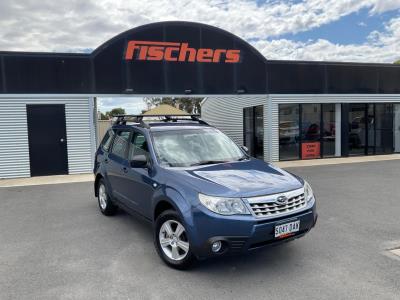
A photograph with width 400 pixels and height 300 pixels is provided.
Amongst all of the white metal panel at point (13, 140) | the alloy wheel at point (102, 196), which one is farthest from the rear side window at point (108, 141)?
the white metal panel at point (13, 140)

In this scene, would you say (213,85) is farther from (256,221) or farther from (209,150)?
(256,221)

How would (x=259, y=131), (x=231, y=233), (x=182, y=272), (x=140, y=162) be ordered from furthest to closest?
(x=259, y=131), (x=140, y=162), (x=182, y=272), (x=231, y=233)

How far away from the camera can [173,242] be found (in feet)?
13.4

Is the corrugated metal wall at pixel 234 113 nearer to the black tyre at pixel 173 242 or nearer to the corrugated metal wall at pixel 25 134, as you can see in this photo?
the corrugated metal wall at pixel 25 134

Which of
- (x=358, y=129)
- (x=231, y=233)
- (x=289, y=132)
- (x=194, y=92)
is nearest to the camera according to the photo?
(x=231, y=233)

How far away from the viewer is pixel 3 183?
10.7m

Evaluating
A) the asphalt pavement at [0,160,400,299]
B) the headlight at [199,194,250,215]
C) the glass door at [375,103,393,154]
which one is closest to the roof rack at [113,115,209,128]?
the asphalt pavement at [0,160,400,299]

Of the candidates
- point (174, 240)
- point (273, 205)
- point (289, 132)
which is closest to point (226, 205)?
point (273, 205)

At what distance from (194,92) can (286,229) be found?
9.92 metres

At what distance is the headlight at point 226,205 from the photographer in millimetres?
3553

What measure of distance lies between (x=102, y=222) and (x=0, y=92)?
7709 millimetres

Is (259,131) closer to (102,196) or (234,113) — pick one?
(234,113)

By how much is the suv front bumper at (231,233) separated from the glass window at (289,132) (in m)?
11.2

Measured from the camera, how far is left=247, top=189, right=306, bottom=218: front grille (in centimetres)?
360
